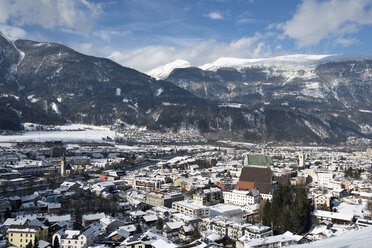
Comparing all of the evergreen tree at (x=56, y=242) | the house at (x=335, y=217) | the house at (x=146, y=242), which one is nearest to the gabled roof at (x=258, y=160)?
the house at (x=335, y=217)

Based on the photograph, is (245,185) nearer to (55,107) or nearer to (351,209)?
(351,209)

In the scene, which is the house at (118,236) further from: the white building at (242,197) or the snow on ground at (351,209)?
the snow on ground at (351,209)

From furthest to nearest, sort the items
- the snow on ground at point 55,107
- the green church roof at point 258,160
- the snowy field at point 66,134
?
the snow on ground at point 55,107
the snowy field at point 66,134
the green church roof at point 258,160

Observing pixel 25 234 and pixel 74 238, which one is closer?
pixel 74 238

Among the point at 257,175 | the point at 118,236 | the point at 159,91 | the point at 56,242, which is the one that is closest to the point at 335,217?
the point at 257,175

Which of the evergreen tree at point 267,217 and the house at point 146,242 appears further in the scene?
the evergreen tree at point 267,217

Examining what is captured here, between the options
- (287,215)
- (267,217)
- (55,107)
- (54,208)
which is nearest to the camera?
(287,215)

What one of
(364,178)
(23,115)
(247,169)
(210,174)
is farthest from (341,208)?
(23,115)
